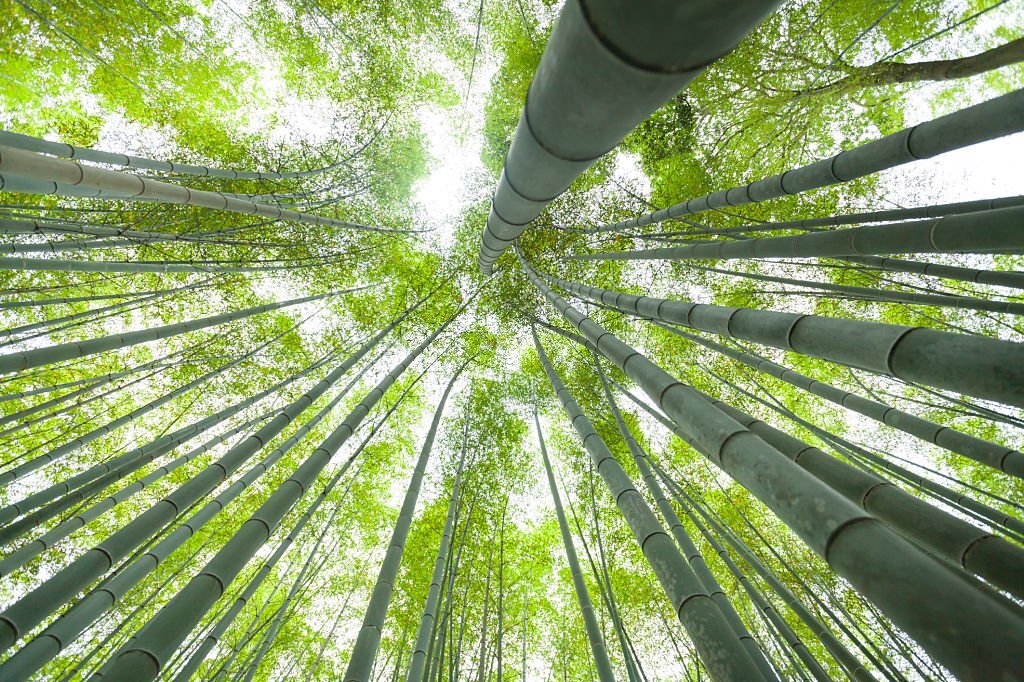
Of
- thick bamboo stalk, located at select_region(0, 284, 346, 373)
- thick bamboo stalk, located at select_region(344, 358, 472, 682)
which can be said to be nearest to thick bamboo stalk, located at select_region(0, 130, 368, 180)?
thick bamboo stalk, located at select_region(0, 284, 346, 373)

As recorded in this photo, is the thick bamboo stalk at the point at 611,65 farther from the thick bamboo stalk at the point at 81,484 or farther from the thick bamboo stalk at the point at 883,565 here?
the thick bamboo stalk at the point at 81,484

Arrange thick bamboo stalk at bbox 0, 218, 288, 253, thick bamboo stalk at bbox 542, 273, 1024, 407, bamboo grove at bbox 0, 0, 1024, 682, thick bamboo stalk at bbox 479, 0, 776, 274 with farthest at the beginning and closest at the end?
thick bamboo stalk at bbox 0, 218, 288, 253, bamboo grove at bbox 0, 0, 1024, 682, thick bamboo stalk at bbox 542, 273, 1024, 407, thick bamboo stalk at bbox 479, 0, 776, 274

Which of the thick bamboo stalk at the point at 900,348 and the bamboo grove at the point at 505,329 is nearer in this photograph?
the thick bamboo stalk at the point at 900,348

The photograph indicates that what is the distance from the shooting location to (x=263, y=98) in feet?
17.6

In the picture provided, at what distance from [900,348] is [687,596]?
3.27ft

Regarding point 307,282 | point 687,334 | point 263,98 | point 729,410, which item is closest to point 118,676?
point 729,410

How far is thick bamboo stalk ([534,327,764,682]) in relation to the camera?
1.21 meters

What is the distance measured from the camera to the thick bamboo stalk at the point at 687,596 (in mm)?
1210

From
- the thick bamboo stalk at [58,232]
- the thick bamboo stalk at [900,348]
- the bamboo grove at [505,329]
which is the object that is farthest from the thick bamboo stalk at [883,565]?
the thick bamboo stalk at [58,232]

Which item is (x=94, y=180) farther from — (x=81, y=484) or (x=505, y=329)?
(x=505, y=329)

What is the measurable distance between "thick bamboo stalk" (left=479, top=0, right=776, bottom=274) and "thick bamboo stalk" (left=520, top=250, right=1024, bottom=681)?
37.0 inches

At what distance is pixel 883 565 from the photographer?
830mm

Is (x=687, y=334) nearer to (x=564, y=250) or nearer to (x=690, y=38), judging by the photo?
(x=564, y=250)

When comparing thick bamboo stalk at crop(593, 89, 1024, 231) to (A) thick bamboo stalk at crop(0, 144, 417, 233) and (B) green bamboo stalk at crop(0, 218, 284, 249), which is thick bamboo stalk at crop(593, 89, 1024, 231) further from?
(B) green bamboo stalk at crop(0, 218, 284, 249)
